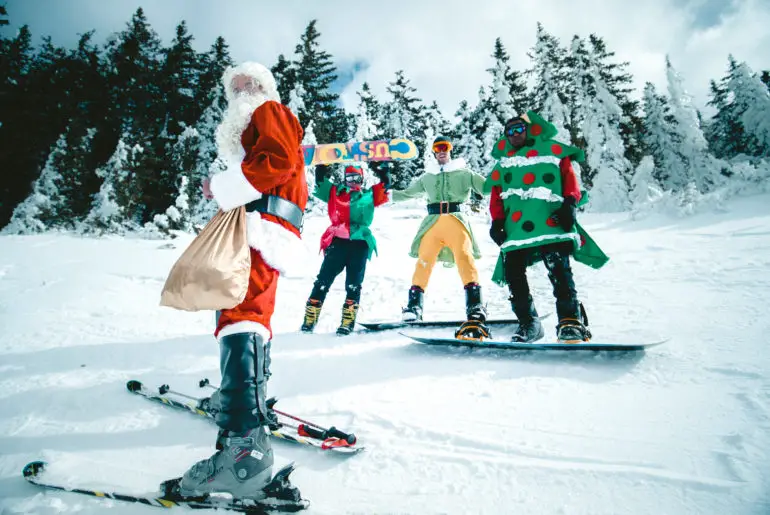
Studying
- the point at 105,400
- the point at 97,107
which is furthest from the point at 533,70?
Result: the point at 105,400

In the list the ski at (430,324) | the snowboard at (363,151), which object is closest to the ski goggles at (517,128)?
the ski at (430,324)

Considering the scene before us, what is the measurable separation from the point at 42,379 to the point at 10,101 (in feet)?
107

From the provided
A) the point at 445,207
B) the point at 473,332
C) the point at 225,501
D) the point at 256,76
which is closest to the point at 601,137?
the point at 445,207

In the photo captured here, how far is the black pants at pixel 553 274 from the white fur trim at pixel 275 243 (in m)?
2.24

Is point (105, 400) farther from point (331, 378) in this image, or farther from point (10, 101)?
point (10, 101)

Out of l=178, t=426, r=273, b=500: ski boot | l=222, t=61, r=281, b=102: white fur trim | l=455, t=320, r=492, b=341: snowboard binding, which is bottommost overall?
l=178, t=426, r=273, b=500: ski boot

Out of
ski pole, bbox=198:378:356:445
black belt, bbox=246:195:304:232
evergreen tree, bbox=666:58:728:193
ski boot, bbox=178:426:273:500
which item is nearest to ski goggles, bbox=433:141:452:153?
black belt, bbox=246:195:304:232

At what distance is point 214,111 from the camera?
28016 millimetres

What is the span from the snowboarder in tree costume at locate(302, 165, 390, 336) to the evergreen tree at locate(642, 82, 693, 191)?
Result: 3003cm

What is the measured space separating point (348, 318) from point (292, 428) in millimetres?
2172

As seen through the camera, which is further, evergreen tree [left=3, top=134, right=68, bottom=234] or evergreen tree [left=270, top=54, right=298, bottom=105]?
evergreen tree [left=270, top=54, right=298, bottom=105]

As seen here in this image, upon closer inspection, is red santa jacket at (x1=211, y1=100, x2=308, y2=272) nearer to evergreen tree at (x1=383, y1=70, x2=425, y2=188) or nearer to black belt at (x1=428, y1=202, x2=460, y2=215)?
Result: black belt at (x1=428, y1=202, x2=460, y2=215)

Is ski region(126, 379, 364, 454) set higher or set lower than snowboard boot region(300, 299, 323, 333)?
lower

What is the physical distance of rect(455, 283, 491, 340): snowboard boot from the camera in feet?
11.1
